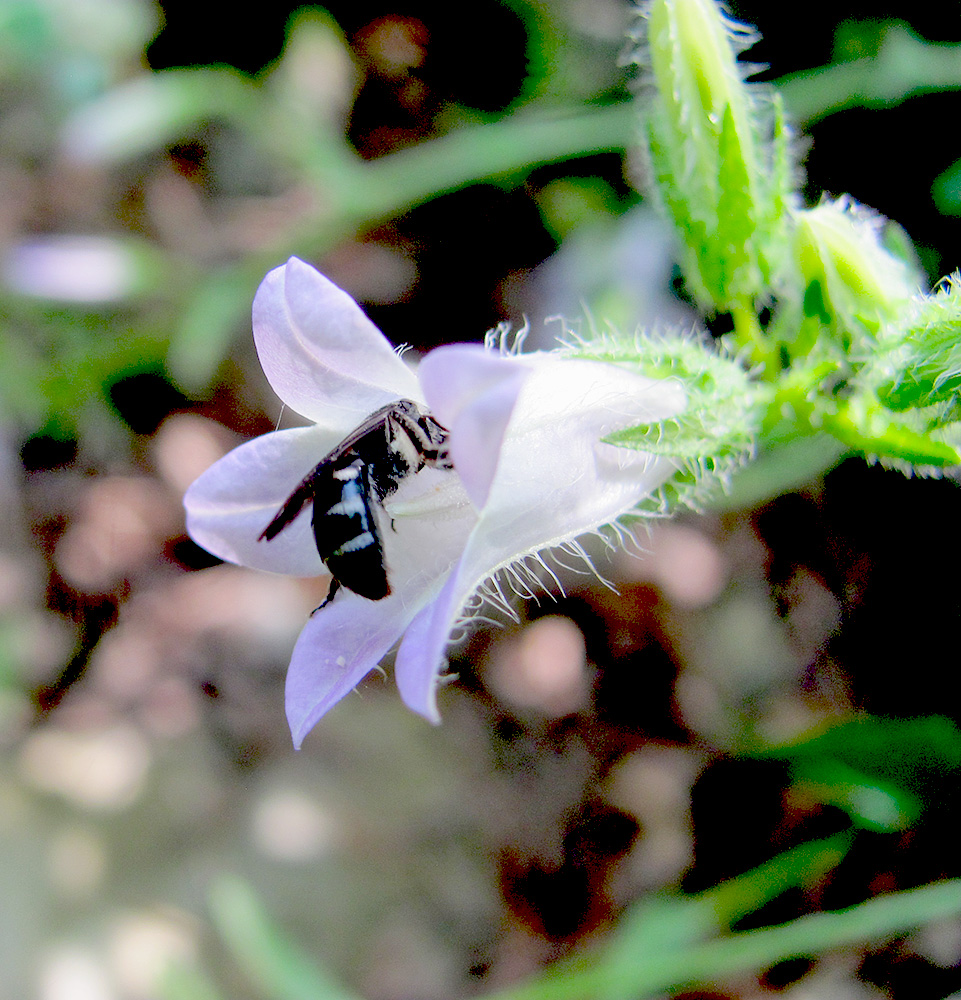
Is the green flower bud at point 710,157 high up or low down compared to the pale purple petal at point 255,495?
up

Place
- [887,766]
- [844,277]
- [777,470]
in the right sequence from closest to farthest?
[844,277] < [887,766] < [777,470]

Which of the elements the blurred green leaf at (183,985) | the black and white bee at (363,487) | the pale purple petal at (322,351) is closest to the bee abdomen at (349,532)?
the black and white bee at (363,487)

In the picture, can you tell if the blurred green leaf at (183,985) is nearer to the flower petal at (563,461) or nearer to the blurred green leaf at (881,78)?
the flower petal at (563,461)

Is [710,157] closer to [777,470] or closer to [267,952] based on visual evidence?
[777,470]

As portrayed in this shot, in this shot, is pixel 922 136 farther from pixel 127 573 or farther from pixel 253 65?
pixel 127 573

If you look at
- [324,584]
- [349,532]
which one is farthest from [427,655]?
[324,584]

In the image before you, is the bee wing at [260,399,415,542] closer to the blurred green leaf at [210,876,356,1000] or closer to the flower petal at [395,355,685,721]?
the flower petal at [395,355,685,721]
